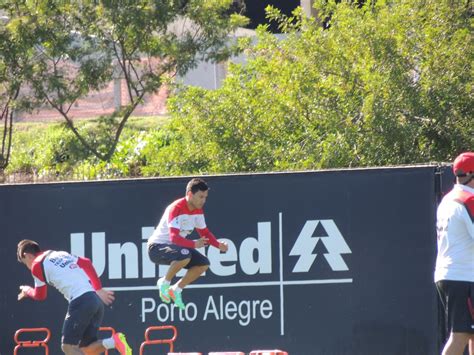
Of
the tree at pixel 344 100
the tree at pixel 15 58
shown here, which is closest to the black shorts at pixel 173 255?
the tree at pixel 344 100

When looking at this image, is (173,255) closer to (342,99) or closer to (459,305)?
(459,305)

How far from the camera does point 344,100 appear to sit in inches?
555

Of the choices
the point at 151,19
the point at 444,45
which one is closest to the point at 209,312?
the point at 444,45

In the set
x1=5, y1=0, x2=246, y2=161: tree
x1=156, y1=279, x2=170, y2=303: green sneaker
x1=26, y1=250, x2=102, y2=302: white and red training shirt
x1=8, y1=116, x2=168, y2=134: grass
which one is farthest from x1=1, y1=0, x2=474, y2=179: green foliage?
x1=8, y1=116, x2=168, y2=134: grass

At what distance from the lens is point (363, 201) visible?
10.5 m

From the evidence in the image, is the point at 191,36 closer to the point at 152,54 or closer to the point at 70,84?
the point at 152,54

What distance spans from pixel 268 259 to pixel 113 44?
776cm

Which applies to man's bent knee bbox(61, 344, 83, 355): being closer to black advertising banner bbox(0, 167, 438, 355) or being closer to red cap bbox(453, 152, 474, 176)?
black advertising banner bbox(0, 167, 438, 355)

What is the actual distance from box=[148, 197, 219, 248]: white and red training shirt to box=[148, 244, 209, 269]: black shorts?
7 centimetres

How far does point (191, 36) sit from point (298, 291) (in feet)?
27.8

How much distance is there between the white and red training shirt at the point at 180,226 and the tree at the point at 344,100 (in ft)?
12.0

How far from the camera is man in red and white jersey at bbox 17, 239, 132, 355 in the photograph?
9.46m

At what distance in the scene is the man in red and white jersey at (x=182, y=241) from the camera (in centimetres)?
987

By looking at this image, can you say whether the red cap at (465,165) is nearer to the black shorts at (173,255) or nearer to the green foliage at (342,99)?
the black shorts at (173,255)
